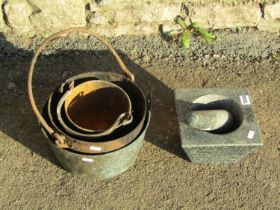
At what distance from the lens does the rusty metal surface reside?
3217mm

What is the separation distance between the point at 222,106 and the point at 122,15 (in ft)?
5.20

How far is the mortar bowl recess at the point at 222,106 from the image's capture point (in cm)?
372

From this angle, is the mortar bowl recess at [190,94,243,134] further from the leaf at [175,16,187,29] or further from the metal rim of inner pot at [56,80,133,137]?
the leaf at [175,16,187,29]

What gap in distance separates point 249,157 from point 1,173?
225 cm

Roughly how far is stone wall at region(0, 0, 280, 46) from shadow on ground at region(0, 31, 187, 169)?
0.28 m

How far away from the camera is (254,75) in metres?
4.61

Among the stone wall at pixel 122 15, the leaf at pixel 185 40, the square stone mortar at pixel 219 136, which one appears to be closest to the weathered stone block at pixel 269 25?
the stone wall at pixel 122 15

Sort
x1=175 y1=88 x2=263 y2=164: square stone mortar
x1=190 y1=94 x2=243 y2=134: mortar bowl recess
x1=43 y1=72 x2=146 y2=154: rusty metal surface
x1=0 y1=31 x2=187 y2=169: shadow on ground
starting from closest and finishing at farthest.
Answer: x1=43 y1=72 x2=146 y2=154: rusty metal surface → x1=175 y1=88 x2=263 y2=164: square stone mortar → x1=190 y1=94 x2=243 y2=134: mortar bowl recess → x1=0 y1=31 x2=187 y2=169: shadow on ground

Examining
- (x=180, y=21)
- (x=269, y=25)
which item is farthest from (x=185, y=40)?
(x=269, y=25)

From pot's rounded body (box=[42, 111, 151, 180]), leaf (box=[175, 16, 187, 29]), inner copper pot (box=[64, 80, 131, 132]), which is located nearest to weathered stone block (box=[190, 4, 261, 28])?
leaf (box=[175, 16, 187, 29])

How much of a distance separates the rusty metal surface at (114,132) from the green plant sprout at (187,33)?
1.35 metres

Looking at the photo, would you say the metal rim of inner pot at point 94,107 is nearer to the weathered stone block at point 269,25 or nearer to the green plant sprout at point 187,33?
the green plant sprout at point 187,33

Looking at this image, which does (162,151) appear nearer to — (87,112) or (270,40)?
(87,112)

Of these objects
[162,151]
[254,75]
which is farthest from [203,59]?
[162,151]
